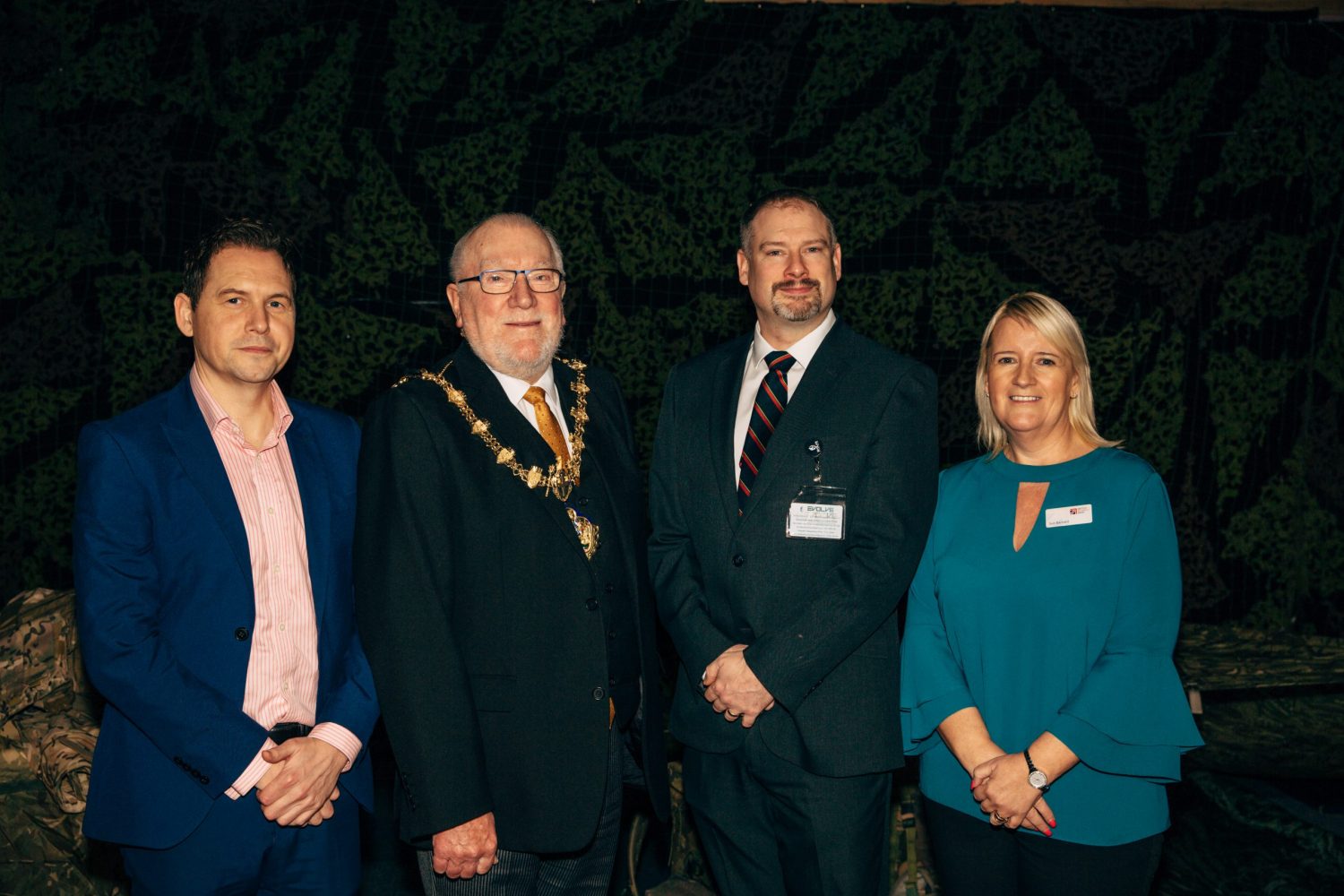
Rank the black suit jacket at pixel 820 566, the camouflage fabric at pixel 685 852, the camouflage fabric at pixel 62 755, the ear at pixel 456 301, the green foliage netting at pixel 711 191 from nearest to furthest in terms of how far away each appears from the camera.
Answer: the black suit jacket at pixel 820 566 → the ear at pixel 456 301 → the camouflage fabric at pixel 62 755 → the camouflage fabric at pixel 685 852 → the green foliage netting at pixel 711 191

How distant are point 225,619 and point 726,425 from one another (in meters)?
1.12

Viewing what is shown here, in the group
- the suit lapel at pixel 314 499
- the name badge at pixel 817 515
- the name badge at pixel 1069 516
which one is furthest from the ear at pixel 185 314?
the name badge at pixel 1069 516

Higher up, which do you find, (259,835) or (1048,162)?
(1048,162)

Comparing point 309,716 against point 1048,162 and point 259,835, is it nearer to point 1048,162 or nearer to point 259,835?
point 259,835

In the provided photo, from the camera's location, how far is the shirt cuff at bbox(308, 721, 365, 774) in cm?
199

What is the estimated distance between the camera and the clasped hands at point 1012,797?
2.06m

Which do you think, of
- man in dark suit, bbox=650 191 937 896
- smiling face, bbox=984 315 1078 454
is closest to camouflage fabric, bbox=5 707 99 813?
man in dark suit, bbox=650 191 937 896

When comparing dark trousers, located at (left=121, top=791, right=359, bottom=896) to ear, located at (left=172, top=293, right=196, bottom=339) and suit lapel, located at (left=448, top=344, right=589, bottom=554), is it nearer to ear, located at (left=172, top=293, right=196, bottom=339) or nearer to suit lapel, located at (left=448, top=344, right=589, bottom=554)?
suit lapel, located at (left=448, top=344, right=589, bottom=554)

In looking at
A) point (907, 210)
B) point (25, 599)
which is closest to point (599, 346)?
point (907, 210)

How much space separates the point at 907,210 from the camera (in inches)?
187

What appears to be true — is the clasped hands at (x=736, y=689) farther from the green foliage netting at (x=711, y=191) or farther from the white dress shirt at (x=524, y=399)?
the green foliage netting at (x=711, y=191)

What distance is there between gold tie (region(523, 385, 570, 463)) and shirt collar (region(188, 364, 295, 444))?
491 millimetres

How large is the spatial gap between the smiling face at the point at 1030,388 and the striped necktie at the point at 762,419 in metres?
0.46

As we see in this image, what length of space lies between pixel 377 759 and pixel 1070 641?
3.34 m
